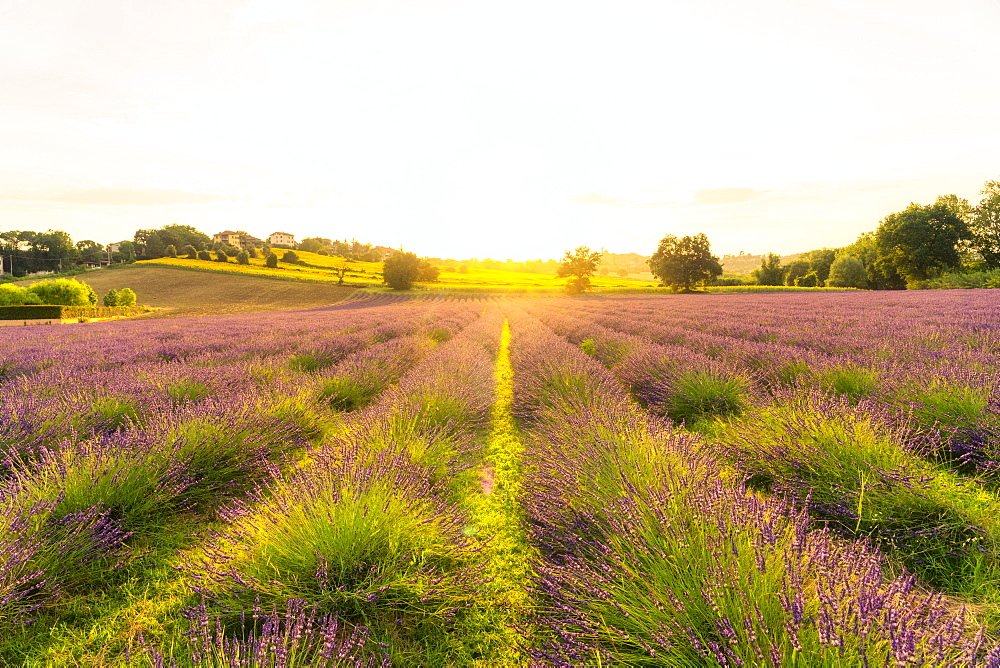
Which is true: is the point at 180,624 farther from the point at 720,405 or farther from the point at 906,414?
the point at 906,414

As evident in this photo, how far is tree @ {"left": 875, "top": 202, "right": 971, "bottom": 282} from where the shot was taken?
35594 millimetres

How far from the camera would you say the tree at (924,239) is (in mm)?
35594

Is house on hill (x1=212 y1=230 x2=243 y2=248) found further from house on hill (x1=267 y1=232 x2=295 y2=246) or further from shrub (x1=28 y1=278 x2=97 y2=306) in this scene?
shrub (x1=28 y1=278 x2=97 y2=306)

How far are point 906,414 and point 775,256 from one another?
73.7 metres

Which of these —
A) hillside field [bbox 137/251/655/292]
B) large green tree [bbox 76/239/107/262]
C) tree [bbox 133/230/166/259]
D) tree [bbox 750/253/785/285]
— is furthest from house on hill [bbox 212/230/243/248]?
tree [bbox 750/253/785/285]

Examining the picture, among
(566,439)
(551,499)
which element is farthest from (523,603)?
(566,439)

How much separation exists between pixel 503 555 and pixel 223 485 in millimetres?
1976

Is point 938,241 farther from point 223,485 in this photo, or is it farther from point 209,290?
point 209,290

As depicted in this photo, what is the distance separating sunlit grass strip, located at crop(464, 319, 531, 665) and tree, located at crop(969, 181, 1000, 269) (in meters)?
57.2

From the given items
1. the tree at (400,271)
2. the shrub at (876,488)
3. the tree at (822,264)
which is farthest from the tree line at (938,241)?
the tree at (400,271)

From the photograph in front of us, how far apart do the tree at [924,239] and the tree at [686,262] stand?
1517 cm

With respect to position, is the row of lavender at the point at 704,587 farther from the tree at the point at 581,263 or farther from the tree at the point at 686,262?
the tree at the point at 581,263

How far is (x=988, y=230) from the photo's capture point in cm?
3731

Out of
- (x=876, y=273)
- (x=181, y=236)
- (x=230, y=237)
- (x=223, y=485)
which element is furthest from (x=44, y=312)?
(x=230, y=237)
